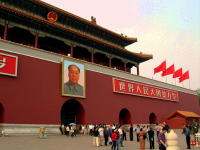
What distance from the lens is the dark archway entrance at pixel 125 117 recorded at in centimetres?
2558

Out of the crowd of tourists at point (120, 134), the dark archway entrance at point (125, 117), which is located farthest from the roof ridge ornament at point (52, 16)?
the dark archway entrance at point (125, 117)

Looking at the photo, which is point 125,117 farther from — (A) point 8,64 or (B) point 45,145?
(B) point 45,145

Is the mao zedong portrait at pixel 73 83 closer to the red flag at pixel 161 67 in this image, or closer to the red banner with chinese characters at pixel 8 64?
the red banner with chinese characters at pixel 8 64

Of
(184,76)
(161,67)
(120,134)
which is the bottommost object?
(120,134)

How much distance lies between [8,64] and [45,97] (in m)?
3.52

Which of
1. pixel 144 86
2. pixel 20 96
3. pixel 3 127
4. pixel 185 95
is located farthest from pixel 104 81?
pixel 185 95

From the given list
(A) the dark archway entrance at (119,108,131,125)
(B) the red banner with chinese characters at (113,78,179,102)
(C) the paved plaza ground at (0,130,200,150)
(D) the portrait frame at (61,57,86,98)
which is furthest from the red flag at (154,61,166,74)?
(C) the paved plaza ground at (0,130,200,150)

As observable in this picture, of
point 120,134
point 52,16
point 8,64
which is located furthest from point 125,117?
point 8,64

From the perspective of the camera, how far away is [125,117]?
2597cm

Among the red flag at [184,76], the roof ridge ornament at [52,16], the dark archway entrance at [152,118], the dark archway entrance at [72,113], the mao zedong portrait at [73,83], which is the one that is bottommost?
the dark archway entrance at [152,118]

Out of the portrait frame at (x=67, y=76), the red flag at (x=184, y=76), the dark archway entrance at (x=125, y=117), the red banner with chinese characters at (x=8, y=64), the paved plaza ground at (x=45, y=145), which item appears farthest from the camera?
the red flag at (x=184, y=76)

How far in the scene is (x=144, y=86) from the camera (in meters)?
28.1

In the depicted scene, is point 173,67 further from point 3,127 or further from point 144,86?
point 3,127

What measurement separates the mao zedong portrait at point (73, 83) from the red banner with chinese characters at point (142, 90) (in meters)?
4.90
